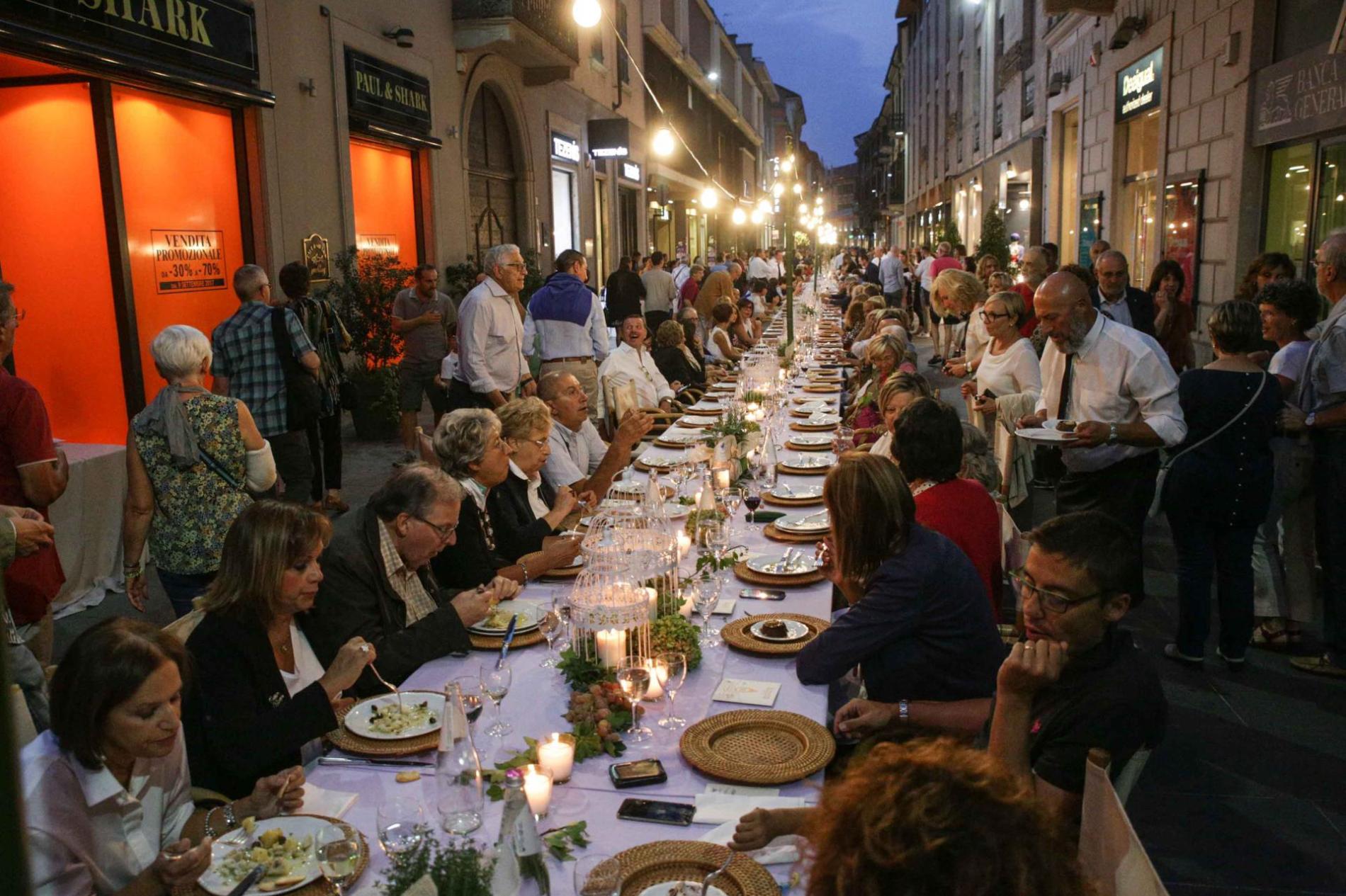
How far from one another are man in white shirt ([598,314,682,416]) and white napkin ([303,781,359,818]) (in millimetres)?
5543

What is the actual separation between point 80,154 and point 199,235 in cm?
119

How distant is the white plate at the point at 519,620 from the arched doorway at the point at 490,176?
34.0ft

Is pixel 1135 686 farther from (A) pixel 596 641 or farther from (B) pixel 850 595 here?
(A) pixel 596 641

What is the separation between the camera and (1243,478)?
4.57 meters

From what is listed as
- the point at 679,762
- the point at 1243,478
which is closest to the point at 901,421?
the point at 679,762

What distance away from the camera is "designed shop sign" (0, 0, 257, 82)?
6.05 metres

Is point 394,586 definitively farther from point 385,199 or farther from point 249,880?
point 385,199

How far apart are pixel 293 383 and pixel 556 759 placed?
4871mm

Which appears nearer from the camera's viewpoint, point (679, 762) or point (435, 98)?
point (679, 762)

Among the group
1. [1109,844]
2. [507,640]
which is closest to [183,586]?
[507,640]

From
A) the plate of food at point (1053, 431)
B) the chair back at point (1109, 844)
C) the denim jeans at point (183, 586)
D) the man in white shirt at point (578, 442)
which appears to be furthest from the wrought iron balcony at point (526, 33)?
the chair back at point (1109, 844)

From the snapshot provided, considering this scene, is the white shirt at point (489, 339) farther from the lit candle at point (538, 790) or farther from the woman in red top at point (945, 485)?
the lit candle at point (538, 790)

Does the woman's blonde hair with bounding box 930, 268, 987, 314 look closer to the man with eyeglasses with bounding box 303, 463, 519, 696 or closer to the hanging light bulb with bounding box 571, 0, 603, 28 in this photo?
the hanging light bulb with bounding box 571, 0, 603, 28

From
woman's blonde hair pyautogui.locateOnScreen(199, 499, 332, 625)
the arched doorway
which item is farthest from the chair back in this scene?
the arched doorway
